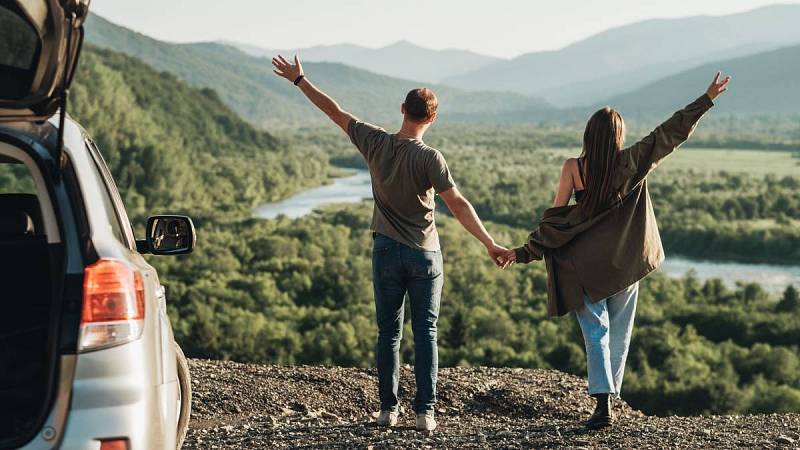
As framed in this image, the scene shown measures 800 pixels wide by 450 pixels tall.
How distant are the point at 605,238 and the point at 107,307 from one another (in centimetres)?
348

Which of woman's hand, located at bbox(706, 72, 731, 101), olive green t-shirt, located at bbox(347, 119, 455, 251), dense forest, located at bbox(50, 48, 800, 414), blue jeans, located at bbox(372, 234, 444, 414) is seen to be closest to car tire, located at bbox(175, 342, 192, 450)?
blue jeans, located at bbox(372, 234, 444, 414)

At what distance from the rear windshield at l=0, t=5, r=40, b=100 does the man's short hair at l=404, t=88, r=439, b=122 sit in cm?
258

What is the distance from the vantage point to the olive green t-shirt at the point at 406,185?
231 inches

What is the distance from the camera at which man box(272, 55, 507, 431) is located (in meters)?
5.89

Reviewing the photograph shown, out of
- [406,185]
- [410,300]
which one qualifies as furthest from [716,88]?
[410,300]

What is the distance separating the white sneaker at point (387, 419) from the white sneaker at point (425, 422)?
0.62 ft

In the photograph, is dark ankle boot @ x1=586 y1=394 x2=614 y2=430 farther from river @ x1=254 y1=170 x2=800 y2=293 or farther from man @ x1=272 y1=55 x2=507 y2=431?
river @ x1=254 y1=170 x2=800 y2=293

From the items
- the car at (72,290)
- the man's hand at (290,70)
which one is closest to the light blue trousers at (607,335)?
the man's hand at (290,70)

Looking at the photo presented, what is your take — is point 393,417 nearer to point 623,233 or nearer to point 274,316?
point 623,233

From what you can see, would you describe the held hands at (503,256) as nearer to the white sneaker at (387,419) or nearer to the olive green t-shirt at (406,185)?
the olive green t-shirt at (406,185)

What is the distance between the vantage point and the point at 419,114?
232 inches

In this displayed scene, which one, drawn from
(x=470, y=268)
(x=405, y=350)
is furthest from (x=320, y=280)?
(x=405, y=350)

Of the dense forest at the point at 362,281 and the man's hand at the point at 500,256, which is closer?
the man's hand at the point at 500,256

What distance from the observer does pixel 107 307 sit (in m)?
3.30
